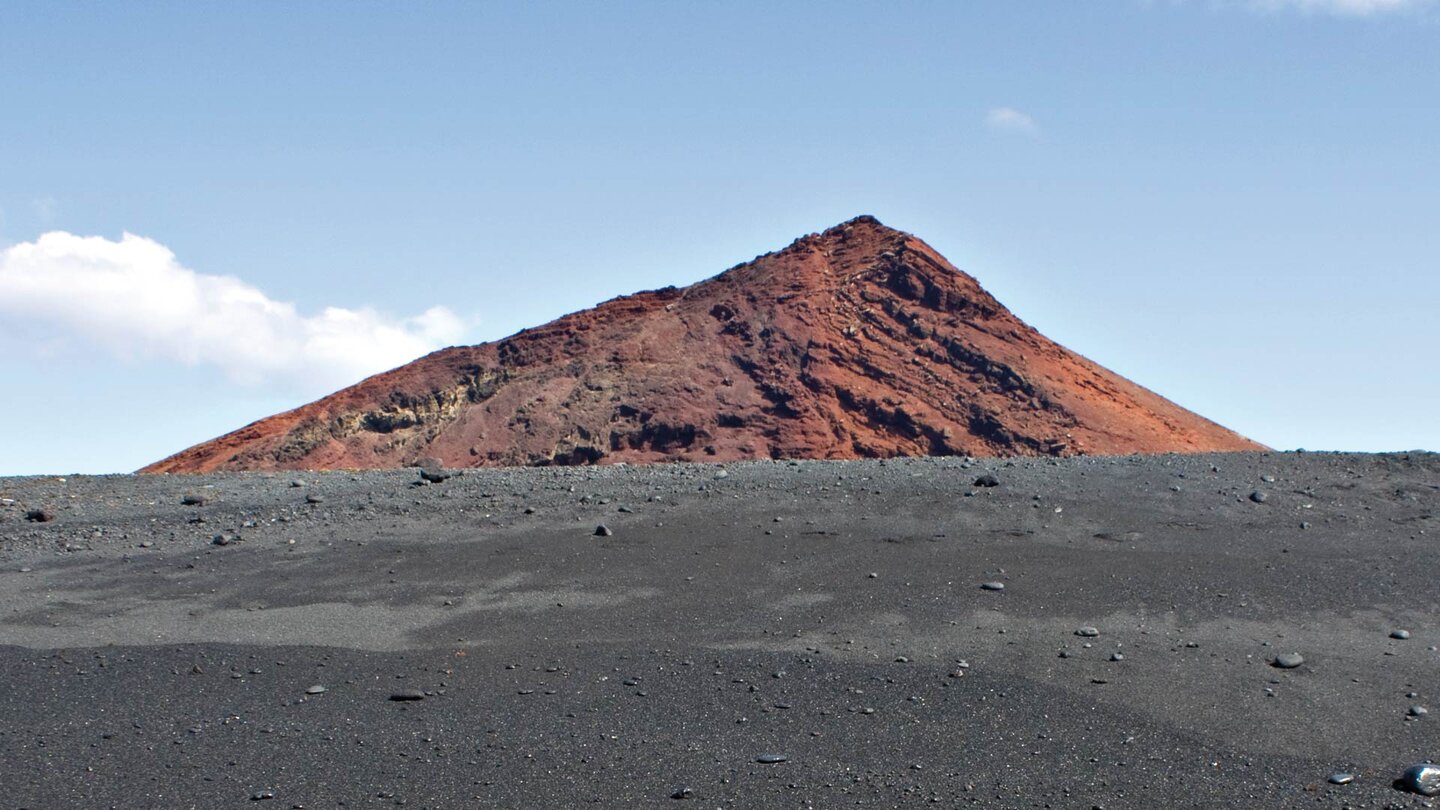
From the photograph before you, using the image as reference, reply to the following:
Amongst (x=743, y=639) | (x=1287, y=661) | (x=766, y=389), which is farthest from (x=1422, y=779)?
(x=766, y=389)

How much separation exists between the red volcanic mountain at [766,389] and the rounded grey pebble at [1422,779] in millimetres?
16666

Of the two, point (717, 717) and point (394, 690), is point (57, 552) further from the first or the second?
point (717, 717)

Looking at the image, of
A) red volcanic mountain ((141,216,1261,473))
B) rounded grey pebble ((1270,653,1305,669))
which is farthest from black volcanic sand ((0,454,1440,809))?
red volcanic mountain ((141,216,1261,473))

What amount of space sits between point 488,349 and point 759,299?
7.04 metres

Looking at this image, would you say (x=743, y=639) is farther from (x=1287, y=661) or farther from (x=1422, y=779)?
(x=1422, y=779)

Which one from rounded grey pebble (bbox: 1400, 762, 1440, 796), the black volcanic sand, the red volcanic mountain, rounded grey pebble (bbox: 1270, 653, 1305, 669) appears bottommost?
rounded grey pebble (bbox: 1400, 762, 1440, 796)

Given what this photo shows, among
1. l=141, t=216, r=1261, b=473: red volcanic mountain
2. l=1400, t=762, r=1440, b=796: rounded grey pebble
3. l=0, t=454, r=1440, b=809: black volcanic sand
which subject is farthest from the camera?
l=141, t=216, r=1261, b=473: red volcanic mountain

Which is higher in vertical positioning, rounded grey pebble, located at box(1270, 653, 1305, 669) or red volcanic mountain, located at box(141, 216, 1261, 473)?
red volcanic mountain, located at box(141, 216, 1261, 473)

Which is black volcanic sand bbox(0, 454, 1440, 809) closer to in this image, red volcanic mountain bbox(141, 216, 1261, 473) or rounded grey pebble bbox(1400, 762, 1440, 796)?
rounded grey pebble bbox(1400, 762, 1440, 796)

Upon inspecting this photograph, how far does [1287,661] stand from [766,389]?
17.3 m

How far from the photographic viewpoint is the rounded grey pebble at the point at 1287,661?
807 cm

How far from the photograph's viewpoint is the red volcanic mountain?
23.8m

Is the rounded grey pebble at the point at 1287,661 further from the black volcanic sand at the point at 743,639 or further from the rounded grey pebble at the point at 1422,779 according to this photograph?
the rounded grey pebble at the point at 1422,779

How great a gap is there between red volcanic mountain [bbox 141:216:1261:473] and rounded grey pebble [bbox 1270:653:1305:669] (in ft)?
49.0
